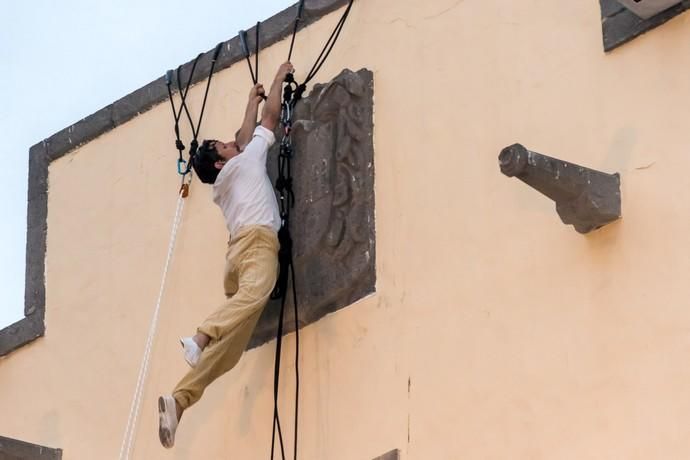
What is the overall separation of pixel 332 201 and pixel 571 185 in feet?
5.19

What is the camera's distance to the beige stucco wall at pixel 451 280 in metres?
7.28

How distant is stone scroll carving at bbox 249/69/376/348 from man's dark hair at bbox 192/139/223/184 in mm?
342

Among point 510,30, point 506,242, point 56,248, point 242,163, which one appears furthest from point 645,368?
point 56,248

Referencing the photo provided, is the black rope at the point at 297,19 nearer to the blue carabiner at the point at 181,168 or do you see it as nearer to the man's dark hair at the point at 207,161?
the man's dark hair at the point at 207,161

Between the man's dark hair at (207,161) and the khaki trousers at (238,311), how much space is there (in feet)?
1.44

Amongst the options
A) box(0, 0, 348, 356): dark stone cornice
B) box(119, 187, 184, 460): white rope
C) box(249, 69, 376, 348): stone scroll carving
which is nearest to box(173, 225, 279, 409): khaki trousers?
box(249, 69, 376, 348): stone scroll carving

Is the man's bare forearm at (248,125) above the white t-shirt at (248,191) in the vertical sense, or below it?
above

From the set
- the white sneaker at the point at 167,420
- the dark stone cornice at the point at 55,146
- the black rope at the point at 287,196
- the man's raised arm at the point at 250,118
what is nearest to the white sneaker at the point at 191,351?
the white sneaker at the point at 167,420

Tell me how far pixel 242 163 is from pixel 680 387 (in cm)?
248

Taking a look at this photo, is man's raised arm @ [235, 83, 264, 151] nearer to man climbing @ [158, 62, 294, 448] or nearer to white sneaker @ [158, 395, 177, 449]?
man climbing @ [158, 62, 294, 448]

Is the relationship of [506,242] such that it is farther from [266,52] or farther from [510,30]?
[266,52]

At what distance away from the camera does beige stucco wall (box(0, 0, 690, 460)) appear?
7281mm

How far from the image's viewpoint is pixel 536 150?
7852 millimetres

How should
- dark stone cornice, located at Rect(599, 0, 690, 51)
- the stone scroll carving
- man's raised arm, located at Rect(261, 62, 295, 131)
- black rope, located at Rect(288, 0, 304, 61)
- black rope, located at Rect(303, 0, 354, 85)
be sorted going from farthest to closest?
1. black rope, located at Rect(288, 0, 304, 61)
2. black rope, located at Rect(303, 0, 354, 85)
3. man's raised arm, located at Rect(261, 62, 295, 131)
4. the stone scroll carving
5. dark stone cornice, located at Rect(599, 0, 690, 51)
